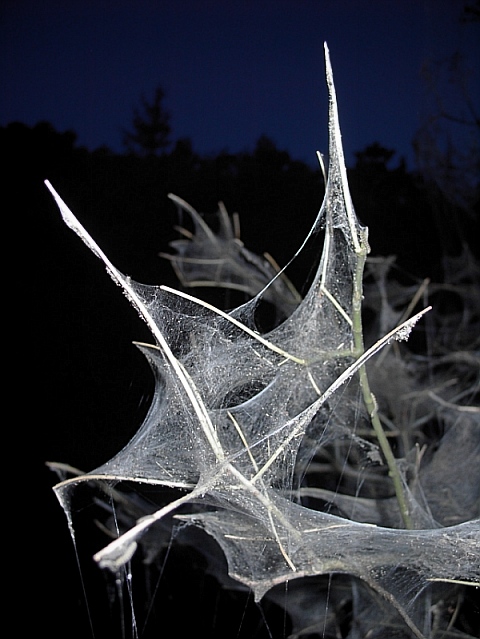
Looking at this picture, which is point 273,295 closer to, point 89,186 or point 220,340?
point 89,186

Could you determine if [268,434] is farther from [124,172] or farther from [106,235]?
[124,172]

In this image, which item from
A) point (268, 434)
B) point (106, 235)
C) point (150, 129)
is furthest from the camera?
point (150, 129)

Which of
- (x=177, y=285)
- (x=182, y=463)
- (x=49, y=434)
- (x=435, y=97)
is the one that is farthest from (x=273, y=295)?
(x=435, y=97)

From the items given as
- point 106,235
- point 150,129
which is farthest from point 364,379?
point 150,129

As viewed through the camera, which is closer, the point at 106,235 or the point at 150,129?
the point at 106,235

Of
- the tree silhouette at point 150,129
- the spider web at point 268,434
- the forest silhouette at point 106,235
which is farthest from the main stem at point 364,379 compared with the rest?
the tree silhouette at point 150,129

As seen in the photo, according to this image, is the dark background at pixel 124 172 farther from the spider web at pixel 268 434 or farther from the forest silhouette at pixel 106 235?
the spider web at pixel 268 434

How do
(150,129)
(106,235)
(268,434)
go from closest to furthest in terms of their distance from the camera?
(268,434) < (106,235) < (150,129)
